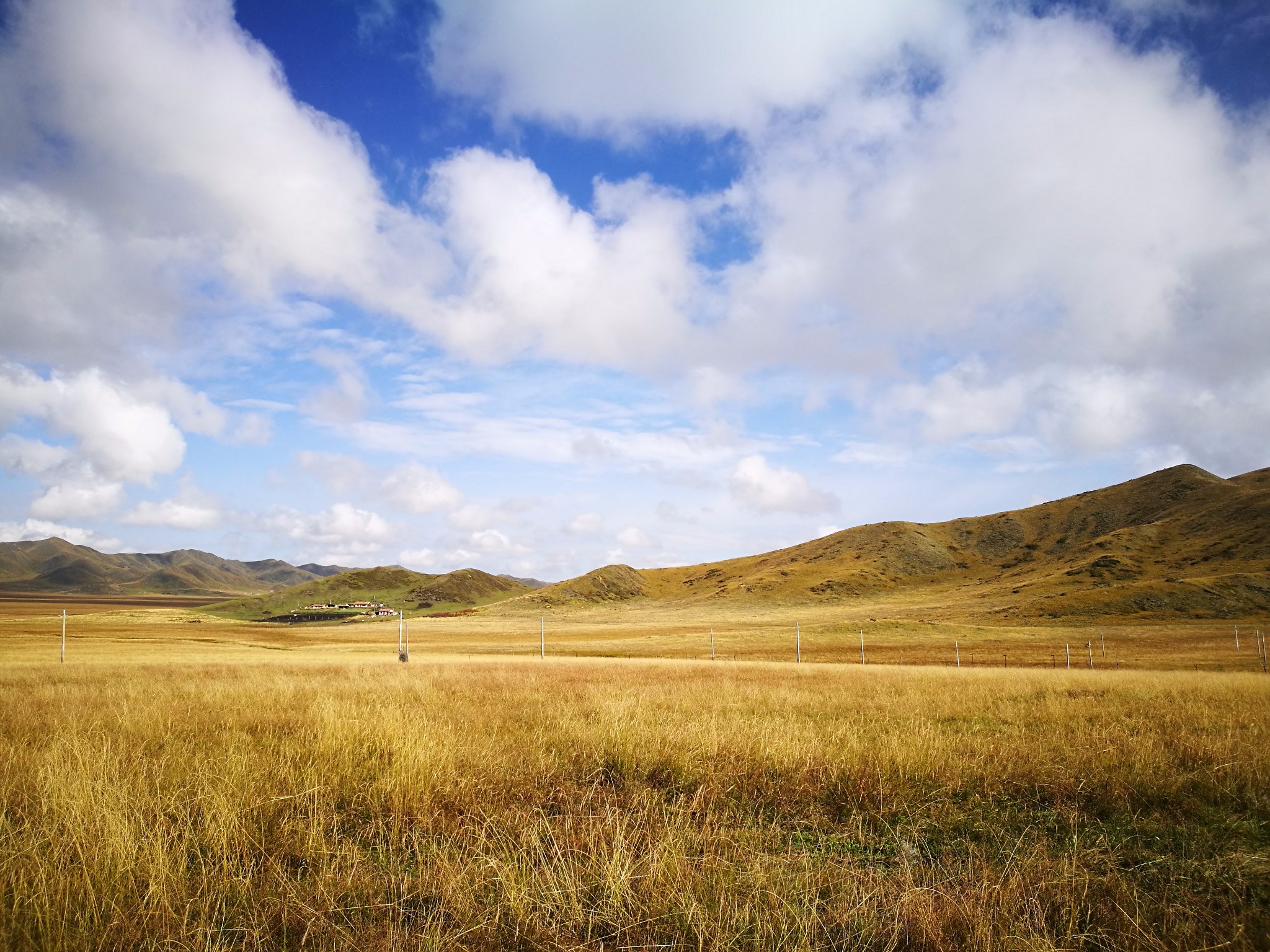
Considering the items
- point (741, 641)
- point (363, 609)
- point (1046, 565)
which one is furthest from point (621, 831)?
point (363, 609)

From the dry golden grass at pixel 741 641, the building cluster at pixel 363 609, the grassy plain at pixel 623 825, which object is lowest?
the building cluster at pixel 363 609

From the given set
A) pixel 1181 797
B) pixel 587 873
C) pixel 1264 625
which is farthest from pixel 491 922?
pixel 1264 625

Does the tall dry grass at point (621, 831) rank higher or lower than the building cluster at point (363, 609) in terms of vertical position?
higher

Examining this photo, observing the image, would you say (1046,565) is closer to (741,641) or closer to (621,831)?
(741,641)

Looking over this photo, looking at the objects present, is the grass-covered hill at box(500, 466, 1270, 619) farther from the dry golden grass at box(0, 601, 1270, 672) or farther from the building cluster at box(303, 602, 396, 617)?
the building cluster at box(303, 602, 396, 617)

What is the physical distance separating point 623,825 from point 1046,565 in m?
143

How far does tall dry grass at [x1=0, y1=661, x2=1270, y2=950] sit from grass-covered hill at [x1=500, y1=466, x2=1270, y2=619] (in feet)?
272

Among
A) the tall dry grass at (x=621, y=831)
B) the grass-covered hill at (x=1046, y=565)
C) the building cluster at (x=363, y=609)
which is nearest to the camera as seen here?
the tall dry grass at (x=621, y=831)

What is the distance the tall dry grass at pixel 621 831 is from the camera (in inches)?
132

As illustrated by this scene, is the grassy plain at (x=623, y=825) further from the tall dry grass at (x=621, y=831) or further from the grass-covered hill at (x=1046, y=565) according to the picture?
the grass-covered hill at (x=1046, y=565)

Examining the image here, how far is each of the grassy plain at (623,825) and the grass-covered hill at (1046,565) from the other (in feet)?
267

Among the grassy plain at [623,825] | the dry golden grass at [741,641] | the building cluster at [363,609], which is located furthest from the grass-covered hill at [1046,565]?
the grassy plain at [623,825]

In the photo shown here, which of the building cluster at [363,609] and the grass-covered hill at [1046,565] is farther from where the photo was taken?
the building cluster at [363,609]

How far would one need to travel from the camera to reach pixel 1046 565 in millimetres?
123000
